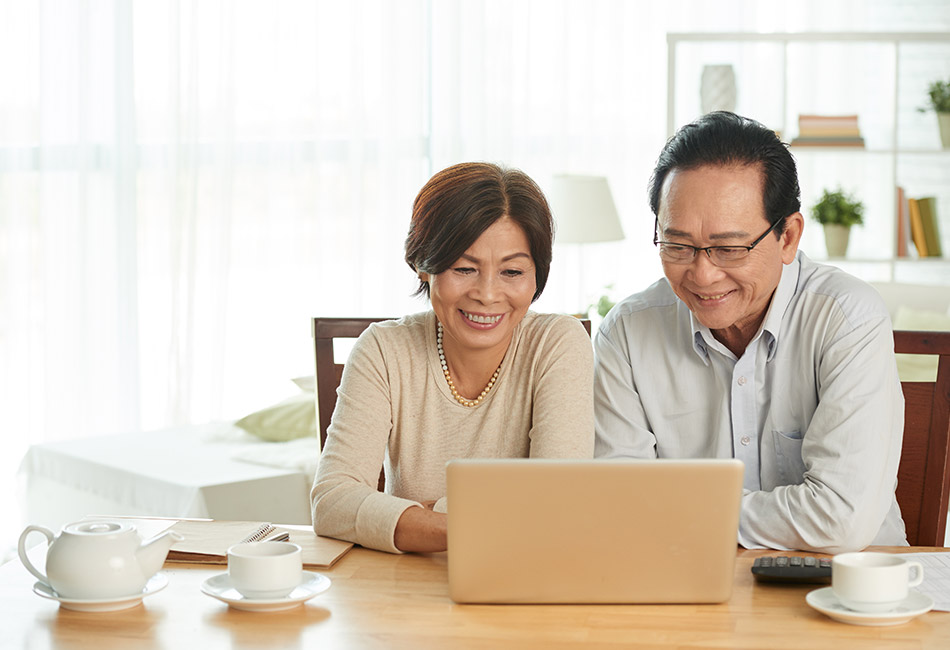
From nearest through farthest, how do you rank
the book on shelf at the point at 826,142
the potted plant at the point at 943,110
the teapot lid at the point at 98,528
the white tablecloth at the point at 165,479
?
the teapot lid at the point at 98,528
the white tablecloth at the point at 165,479
the book on shelf at the point at 826,142
the potted plant at the point at 943,110

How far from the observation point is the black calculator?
1.33 metres

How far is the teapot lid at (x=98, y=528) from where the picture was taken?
4.24 ft

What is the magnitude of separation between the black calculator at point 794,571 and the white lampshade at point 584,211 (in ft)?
9.76

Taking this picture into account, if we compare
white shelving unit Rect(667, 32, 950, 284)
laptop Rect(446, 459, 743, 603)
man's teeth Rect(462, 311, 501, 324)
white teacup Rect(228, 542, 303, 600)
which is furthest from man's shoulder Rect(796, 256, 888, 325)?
white shelving unit Rect(667, 32, 950, 284)

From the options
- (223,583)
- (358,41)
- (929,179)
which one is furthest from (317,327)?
(929,179)

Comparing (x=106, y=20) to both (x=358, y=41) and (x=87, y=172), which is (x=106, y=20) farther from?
(x=358, y=41)

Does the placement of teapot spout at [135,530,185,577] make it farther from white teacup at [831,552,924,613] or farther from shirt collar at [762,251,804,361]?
shirt collar at [762,251,804,361]

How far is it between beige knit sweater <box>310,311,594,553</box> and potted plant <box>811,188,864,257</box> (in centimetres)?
280

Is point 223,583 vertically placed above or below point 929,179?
below

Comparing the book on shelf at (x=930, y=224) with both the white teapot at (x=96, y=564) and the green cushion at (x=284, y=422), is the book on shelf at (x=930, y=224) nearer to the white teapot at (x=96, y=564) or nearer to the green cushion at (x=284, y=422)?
the green cushion at (x=284, y=422)

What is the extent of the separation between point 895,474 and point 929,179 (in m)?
3.65

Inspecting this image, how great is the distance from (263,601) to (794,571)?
2.05 feet

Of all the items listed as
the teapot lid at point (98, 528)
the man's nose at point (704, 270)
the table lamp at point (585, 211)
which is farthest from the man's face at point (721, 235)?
the table lamp at point (585, 211)

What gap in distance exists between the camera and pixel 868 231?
5.09 meters
